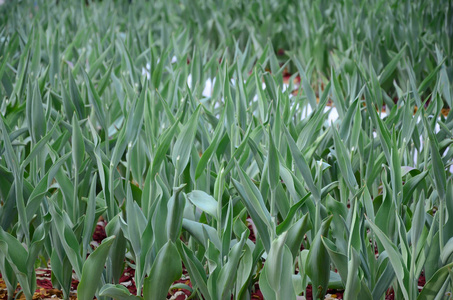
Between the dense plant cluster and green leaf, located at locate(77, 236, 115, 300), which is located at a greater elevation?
the dense plant cluster

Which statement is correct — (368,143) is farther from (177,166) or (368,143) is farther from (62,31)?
(62,31)

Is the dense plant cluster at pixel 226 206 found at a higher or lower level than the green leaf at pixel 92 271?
higher

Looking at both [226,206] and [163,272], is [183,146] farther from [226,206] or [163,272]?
[163,272]

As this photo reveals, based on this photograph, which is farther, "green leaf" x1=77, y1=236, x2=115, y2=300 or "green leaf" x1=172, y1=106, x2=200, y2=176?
"green leaf" x1=172, y1=106, x2=200, y2=176

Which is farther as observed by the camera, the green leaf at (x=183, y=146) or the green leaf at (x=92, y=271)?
the green leaf at (x=183, y=146)

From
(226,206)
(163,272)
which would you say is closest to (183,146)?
(226,206)

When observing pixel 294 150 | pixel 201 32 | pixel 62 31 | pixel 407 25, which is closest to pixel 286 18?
pixel 201 32

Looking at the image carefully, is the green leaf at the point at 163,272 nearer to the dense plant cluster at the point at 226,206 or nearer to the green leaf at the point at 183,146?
the dense plant cluster at the point at 226,206

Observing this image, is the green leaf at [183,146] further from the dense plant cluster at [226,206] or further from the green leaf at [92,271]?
the green leaf at [92,271]

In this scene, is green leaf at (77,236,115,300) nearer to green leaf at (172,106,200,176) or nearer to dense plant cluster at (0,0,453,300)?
dense plant cluster at (0,0,453,300)

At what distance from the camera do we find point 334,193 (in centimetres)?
147

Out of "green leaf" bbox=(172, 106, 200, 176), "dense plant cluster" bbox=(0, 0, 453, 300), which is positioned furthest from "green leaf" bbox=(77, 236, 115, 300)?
"green leaf" bbox=(172, 106, 200, 176)

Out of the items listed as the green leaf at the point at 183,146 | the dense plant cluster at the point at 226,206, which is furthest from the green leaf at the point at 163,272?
the green leaf at the point at 183,146

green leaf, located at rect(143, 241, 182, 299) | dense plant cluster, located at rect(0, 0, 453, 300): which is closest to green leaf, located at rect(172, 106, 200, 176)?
dense plant cluster, located at rect(0, 0, 453, 300)
